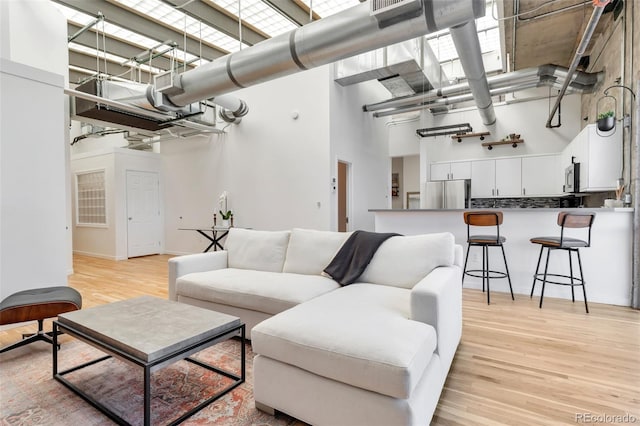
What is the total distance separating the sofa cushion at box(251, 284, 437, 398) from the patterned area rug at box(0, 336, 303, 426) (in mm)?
401

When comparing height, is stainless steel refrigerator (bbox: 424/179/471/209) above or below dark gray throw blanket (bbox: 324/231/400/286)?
above

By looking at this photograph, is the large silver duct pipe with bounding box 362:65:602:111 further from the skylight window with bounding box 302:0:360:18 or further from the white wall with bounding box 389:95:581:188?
the skylight window with bounding box 302:0:360:18

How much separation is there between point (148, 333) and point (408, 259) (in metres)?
1.80

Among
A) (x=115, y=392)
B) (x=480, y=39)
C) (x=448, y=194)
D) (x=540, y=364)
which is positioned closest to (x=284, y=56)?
(x=115, y=392)

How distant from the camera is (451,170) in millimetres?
7336

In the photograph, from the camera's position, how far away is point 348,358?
1.37m

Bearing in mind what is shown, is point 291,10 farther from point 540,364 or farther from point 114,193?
point 114,193

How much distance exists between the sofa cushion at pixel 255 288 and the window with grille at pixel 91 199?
233 inches

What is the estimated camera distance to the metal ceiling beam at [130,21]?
448cm

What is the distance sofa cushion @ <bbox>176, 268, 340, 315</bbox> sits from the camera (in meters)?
2.34

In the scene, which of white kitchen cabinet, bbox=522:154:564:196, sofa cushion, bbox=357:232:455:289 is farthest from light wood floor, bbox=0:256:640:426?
white kitchen cabinet, bbox=522:154:564:196

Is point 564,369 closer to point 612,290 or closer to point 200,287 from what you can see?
point 612,290

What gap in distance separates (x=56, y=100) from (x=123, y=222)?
448cm

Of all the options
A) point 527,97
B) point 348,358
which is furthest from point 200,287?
point 527,97
